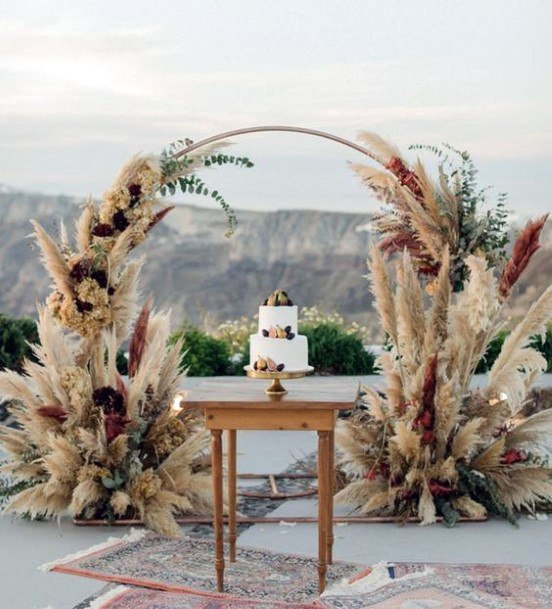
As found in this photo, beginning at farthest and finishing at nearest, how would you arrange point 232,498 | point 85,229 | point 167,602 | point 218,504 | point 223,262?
point 223,262
point 85,229
point 232,498
point 218,504
point 167,602

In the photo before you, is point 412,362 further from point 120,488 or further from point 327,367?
point 327,367

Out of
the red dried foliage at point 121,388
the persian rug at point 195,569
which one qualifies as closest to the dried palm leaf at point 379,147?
the red dried foliage at point 121,388

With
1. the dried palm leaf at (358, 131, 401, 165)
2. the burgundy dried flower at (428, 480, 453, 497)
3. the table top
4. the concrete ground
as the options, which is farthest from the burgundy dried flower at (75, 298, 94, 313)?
the burgundy dried flower at (428, 480, 453, 497)

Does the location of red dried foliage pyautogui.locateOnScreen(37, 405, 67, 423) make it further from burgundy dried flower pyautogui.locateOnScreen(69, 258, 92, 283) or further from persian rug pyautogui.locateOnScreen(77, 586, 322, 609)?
persian rug pyautogui.locateOnScreen(77, 586, 322, 609)

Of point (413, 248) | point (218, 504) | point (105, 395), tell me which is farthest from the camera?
point (413, 248)

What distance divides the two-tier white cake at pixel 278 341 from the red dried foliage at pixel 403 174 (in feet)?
4.35

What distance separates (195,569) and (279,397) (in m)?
0.83

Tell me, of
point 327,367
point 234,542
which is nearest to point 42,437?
point 234,542

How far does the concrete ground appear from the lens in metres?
4.46

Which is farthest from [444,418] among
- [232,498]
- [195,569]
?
[195,569]

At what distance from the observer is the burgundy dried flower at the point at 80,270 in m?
5.41

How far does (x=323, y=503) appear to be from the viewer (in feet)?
14.1

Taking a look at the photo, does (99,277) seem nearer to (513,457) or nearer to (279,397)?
(279,397)

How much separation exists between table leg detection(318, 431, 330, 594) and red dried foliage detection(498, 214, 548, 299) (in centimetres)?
161
